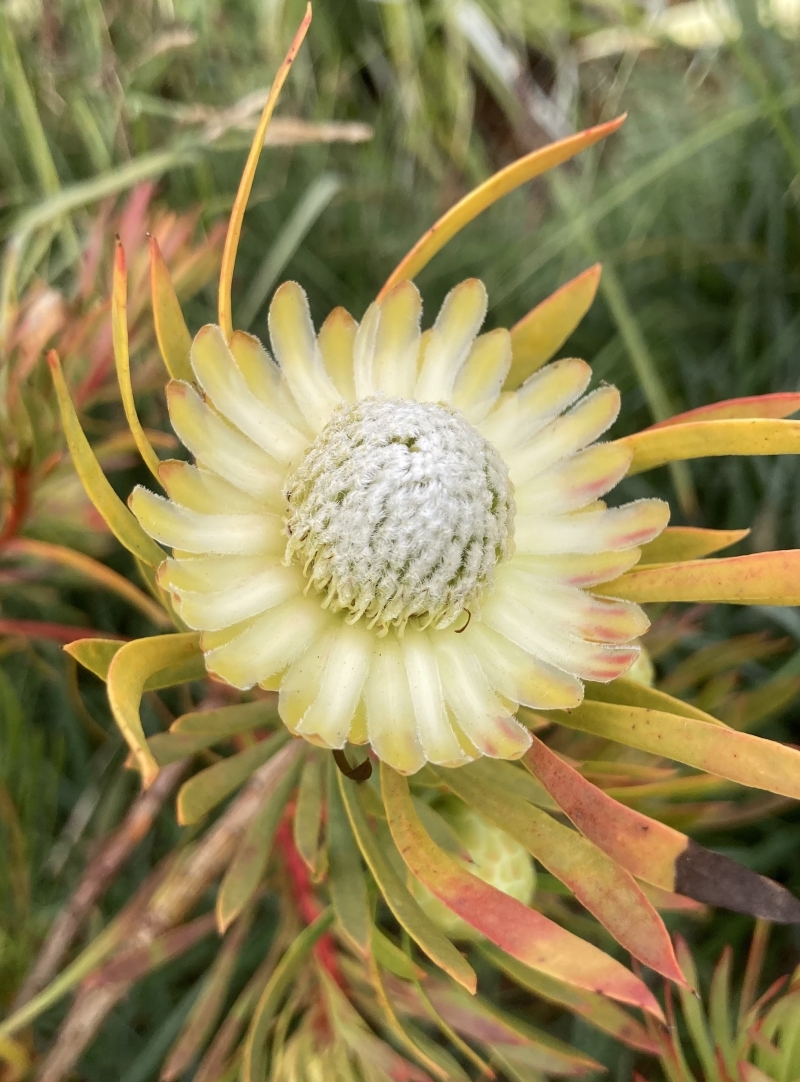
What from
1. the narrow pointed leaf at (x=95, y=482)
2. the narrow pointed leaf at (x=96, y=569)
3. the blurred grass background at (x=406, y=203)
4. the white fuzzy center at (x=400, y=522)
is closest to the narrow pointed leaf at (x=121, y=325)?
the narrow pointed leaf at (x=95, y=482)

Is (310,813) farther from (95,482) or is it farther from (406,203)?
(406,203)

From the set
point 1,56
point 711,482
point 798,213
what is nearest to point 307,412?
point 1,56

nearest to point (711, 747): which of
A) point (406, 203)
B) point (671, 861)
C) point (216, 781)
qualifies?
point (671, 861)

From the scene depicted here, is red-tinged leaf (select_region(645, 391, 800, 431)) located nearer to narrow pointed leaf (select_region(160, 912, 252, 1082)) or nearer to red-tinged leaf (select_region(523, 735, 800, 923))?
red-tinged leaf (select_region(523, 735, 800, 923))

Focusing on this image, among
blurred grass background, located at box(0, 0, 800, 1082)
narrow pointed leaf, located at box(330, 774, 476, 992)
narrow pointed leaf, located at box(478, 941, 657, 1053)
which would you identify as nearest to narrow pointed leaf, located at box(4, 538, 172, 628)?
blurred grass background, located at box(0, 0, 800, 1082)

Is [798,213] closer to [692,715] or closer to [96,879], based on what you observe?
[692,715]

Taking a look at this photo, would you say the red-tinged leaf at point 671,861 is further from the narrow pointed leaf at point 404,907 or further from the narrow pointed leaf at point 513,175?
the narrow pointed leaf at point 513,175
